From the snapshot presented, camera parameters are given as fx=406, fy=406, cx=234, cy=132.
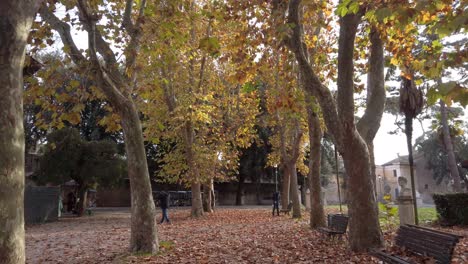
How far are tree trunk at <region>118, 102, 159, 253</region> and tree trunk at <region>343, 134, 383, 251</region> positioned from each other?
4633 millimetres

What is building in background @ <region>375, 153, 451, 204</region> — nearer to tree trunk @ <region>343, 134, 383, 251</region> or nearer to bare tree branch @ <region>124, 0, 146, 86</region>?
tree trunk @ <region>343, 134, 383, 251</region>

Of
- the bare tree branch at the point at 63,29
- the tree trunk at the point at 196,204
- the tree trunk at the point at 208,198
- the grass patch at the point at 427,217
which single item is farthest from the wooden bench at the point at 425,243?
the tree trunk at the point at 208,198

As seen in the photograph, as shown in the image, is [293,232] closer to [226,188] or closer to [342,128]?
[342,128]

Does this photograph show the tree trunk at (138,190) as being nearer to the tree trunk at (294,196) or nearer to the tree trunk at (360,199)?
the tree trunk at (360,199)

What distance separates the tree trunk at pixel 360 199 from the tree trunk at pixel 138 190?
4.63 meters

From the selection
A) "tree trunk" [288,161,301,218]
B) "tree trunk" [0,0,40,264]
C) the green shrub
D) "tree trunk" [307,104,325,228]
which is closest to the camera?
"tree trunk" [0,0,40,264]

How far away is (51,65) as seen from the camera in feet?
31.7

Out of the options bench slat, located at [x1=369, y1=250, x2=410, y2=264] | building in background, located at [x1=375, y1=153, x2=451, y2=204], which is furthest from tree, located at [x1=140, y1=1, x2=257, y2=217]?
building in background, located at [x1=375, y1=153, x2=451, y2=204]

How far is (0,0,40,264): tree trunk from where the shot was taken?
13.0 ft

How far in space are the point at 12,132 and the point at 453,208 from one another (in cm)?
1517

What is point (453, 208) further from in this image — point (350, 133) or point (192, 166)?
point (192, 166)

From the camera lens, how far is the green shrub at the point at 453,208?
14656 millimetres

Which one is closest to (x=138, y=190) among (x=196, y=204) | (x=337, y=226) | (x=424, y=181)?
(x=337, y=226)

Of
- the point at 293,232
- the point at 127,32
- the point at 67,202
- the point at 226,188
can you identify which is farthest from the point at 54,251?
the point at 226,188
